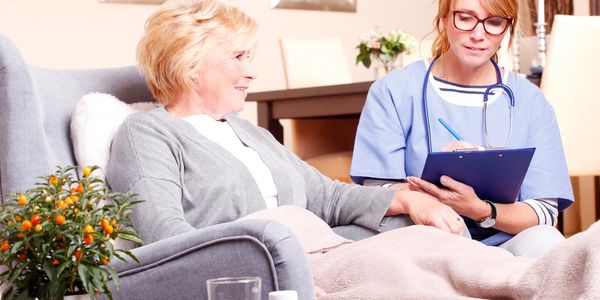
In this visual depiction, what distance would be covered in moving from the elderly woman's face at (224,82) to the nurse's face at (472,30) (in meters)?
0.48

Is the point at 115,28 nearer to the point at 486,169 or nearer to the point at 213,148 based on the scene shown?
the point at 213,148

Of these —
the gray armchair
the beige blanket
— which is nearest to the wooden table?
the beige blanket

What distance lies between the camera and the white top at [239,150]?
2102 mm

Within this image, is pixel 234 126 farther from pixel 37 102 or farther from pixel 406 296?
pixel 406 296

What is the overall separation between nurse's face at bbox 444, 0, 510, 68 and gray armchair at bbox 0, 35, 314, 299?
899mm

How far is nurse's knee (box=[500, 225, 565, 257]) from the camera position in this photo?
205cm

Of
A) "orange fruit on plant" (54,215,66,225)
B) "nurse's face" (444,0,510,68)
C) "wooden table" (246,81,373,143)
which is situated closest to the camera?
"orange fruit on plant" (54,215,66,225)

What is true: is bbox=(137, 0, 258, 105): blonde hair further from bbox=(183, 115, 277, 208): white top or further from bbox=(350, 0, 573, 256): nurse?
bbox=(350, 0, 573, 256): nurse

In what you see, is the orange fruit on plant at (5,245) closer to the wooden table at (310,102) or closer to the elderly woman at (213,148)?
the elderly woman at (213,148)

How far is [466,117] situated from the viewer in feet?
7.54

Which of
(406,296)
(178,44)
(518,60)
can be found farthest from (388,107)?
(518,60)

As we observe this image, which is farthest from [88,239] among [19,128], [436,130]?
[436,130]

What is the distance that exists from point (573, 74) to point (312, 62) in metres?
1.43

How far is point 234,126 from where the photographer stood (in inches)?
86.6
